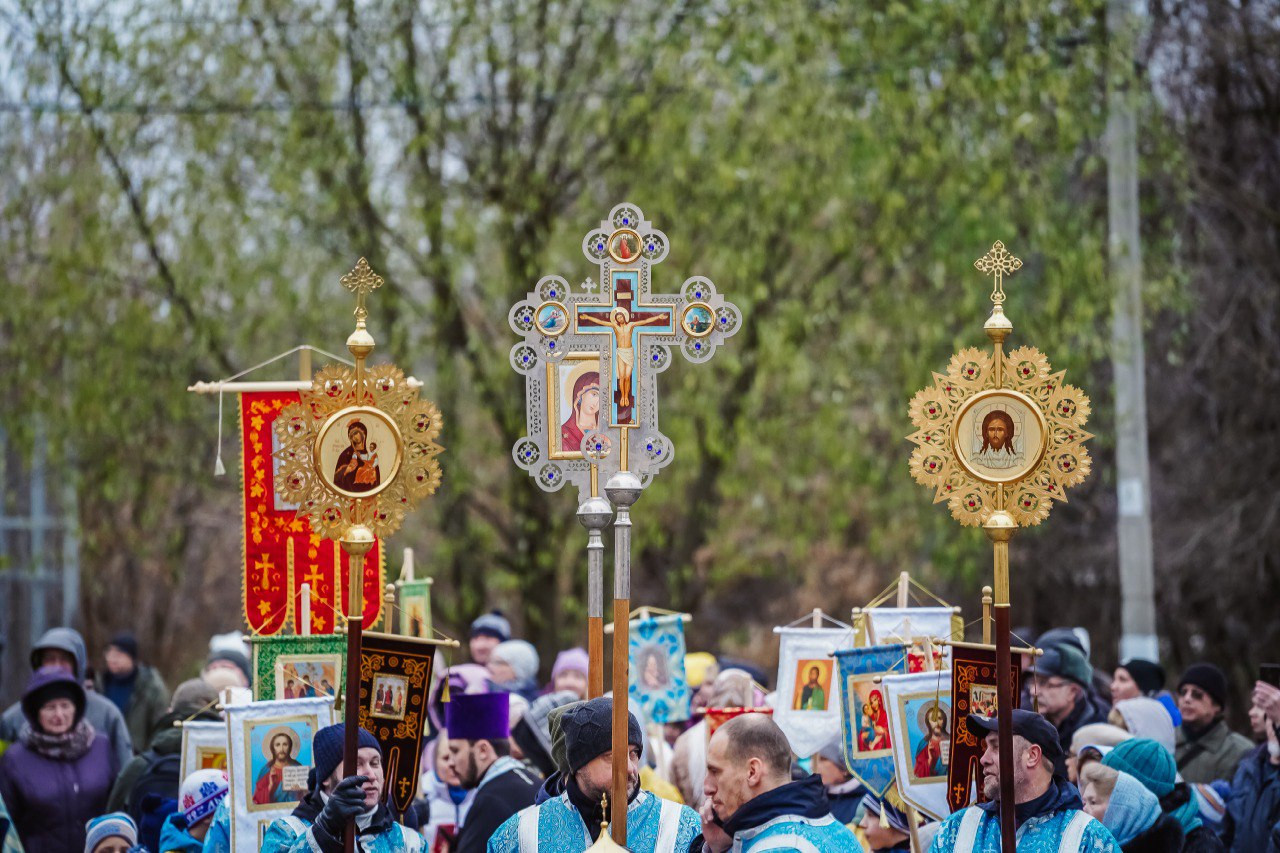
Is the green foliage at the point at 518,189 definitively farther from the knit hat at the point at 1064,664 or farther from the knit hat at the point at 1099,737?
the knit hat at the point at 1099,737

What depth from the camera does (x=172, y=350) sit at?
14781mm

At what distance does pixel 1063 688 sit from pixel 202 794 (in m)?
4.23

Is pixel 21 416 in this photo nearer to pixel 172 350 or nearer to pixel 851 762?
pixel 172 350

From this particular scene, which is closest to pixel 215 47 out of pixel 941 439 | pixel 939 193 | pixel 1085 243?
pixel 939 193

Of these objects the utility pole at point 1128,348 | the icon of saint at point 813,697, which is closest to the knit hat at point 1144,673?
the icon of saint at point 813,697

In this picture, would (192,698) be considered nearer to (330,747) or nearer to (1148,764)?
(330,747)

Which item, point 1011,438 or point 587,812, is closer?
point 587,812

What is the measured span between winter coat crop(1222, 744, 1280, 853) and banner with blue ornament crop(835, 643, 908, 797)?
190cm

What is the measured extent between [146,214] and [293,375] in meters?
2.72

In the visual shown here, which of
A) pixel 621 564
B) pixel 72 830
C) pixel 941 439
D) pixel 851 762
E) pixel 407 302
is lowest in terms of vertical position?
pixel 72 830

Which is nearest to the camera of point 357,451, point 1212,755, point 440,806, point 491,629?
point 357,451

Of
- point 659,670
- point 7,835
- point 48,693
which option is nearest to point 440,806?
point 659,670

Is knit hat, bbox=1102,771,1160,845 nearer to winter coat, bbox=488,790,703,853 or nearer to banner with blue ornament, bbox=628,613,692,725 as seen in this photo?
winter coat, bbox=488,790,703,853

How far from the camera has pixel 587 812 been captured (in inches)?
248
